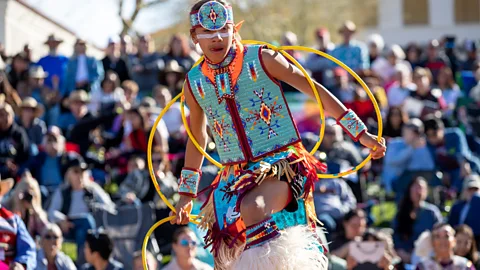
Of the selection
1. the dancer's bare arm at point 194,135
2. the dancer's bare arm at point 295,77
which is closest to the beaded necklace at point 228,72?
the dancer's bare arm at point 295,77

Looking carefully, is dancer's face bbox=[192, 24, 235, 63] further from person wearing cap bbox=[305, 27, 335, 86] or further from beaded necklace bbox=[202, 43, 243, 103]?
person wearing cap bbox=[305, 27, 335, 86]

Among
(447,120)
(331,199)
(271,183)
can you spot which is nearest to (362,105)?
(447,120)

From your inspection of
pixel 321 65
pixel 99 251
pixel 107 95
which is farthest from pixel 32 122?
pixel 321 65

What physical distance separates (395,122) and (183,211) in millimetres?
7136

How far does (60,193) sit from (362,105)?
4.62 meters

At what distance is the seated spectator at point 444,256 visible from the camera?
9281mm

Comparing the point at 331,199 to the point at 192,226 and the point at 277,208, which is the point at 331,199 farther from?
the point at 277,208

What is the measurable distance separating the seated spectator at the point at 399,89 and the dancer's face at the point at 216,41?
859 cm

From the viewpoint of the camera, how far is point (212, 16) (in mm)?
6656

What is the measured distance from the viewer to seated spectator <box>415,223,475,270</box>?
365 inches

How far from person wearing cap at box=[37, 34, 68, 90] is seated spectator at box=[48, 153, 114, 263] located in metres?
4.30

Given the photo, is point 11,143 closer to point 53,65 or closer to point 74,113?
point 74,113

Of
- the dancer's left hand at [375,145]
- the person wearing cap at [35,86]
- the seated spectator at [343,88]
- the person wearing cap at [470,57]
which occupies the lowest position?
the person wearing cap at [470,57]

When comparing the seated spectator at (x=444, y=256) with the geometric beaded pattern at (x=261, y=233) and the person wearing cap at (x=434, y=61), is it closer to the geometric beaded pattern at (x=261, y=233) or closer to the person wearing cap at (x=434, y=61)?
the geometric beaded pattern at (x=261, y=233)
